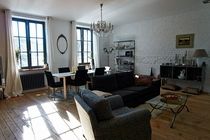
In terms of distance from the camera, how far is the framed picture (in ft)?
18.4

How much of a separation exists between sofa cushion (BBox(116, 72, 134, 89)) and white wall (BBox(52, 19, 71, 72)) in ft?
10.3

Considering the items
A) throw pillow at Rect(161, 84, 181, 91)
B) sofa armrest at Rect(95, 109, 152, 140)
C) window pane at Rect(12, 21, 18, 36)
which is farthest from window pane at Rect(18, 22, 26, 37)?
throw pillow at Rect(161, 84, 181, 91)

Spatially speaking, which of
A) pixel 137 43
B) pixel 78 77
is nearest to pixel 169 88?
pixel 137 43

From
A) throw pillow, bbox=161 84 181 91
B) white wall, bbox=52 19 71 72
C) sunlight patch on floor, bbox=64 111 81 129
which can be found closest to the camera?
sunlight patch on floor, bbox=64 111 81 129

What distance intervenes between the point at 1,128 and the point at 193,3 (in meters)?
6.01

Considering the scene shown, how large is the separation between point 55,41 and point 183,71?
4.93m

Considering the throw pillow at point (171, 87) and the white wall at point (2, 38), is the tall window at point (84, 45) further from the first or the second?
the throw pillow at point (171, 87)

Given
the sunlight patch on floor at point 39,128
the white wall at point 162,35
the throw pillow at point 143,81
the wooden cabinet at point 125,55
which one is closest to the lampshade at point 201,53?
the white wall at point 162,35

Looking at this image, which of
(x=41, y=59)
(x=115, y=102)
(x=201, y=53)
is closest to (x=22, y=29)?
(x=41, y=59)

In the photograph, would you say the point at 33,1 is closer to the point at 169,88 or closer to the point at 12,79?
the point at 12,79

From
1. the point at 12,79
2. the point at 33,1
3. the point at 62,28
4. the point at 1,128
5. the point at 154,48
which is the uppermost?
the point at 33,1

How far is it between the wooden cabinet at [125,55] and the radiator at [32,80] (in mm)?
3660

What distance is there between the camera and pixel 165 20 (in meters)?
6.22

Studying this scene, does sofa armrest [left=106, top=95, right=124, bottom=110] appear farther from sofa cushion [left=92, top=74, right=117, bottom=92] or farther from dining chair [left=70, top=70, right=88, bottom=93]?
dining chair [left=70, top=70, right=88, bottom=93]
